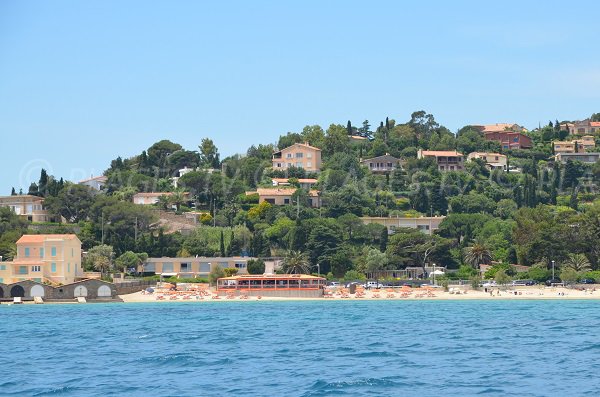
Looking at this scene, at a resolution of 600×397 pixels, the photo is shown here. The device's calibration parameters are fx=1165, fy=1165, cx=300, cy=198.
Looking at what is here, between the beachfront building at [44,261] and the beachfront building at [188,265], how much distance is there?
12.6 metres

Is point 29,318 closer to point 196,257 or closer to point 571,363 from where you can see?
point 196,257

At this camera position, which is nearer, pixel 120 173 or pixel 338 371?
pixel 338 371

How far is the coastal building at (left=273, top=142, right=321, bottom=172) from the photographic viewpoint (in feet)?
525

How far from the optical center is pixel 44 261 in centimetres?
10150

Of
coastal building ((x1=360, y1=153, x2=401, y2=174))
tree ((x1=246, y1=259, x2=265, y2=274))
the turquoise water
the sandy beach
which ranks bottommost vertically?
the turquoise water

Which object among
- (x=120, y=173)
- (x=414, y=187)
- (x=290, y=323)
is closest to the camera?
(x=290, y=323)

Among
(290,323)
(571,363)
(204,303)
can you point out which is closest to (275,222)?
(204,303)

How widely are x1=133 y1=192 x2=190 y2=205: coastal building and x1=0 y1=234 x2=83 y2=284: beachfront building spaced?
40.1 m

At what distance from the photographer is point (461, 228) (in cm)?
12412

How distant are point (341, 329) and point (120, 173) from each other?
314 ft

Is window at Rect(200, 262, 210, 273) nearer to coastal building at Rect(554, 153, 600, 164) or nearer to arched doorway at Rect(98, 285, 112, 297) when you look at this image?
arched doorway at Rect(98, 285, 112, 297)

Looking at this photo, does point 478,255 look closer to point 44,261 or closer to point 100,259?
point 100,259

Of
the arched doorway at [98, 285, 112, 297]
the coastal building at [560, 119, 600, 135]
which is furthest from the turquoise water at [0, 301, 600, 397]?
the coastal building at [560, 119, 600, 135]

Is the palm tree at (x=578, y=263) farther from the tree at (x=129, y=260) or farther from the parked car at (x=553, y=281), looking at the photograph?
the tree at (x=129, y=260)
